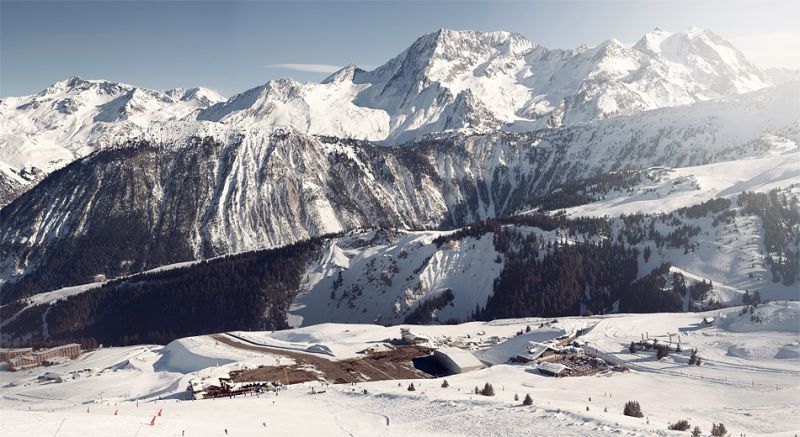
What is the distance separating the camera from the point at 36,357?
368 feet

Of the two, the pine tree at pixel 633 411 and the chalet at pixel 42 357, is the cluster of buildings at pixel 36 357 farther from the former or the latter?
the pine tree at pixel 633 411

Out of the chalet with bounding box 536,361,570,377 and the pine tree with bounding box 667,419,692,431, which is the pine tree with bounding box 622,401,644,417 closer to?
the pine tree with bounding box 667,419,692,431

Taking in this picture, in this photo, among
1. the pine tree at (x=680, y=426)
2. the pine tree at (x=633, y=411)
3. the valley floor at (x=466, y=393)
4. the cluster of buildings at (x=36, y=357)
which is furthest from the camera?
the cluster of buildings at (x=36, y=357)

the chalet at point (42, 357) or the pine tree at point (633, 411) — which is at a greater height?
the pine tree at point (633, 411)

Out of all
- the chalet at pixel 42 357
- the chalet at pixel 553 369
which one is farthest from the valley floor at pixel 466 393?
the chalet at pixel 42 357

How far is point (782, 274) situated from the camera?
129250 millimetres

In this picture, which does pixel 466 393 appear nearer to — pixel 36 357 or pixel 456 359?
pixel 456 359

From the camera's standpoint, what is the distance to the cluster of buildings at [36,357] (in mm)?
109000

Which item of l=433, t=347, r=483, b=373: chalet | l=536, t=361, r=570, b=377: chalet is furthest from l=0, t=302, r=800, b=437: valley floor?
l=433, t=347, r=483, b=373: chalet

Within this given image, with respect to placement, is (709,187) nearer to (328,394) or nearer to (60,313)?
(328,394)

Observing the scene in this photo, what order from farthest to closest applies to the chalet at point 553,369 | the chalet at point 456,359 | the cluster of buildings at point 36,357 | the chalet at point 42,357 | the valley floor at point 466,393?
the chalet at point 42,357 < the cluster of buildings at point 36,357 < the chalet at point 456,359 < the chalet at point 553,369 < the valley floor at point 466,393

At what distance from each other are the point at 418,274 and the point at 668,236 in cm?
6727

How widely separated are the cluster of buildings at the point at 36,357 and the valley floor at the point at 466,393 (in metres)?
4.07

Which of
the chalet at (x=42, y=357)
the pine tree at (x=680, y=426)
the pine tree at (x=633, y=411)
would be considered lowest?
the chalet at (x=42, y=357)
